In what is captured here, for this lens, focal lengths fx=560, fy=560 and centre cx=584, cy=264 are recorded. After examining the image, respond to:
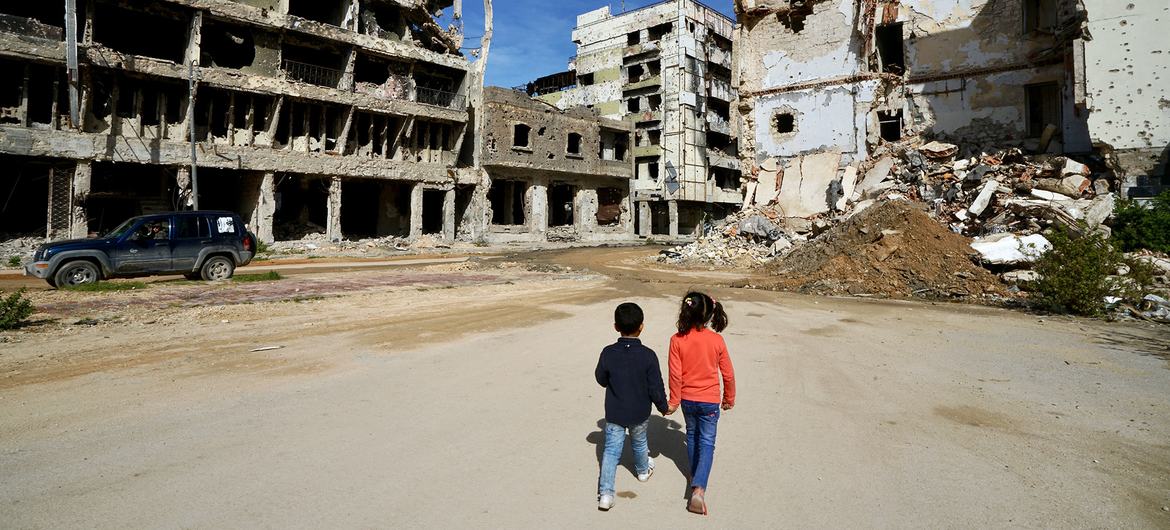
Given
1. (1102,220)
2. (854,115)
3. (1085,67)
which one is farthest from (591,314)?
(854,115)

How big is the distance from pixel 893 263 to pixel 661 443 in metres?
11.9

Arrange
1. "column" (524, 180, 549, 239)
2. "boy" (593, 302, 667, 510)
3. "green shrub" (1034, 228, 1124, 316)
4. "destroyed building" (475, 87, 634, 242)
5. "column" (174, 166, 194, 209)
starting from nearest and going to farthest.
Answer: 1. "boy" (593, 302, 667, 510)
2. "green shrub" (1034, 228, 1124, 316)
3. "column" (174, 166, 194, 209)
4. "destroyed building" (475, 87, 634, 242)
5. "column" (524, 180, 549, 239)

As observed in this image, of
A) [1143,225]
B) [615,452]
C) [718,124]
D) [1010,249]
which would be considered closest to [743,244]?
[1010,249]

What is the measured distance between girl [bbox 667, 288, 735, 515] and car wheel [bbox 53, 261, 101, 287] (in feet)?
43.5

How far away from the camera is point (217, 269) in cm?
1332

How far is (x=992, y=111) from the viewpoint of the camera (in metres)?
19.7

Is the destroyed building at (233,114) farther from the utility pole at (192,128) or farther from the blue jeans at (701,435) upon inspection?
the blue jeans at (701,435)

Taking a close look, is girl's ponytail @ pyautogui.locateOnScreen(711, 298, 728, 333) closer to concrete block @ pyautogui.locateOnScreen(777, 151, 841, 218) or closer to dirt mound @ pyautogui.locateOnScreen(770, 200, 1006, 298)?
dirt mound @ pyautogui.locateOnScreen(770, 200, 1006, 298)

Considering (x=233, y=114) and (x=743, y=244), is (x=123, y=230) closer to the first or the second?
(x=233, y=114)

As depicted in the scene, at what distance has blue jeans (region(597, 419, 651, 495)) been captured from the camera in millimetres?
3119

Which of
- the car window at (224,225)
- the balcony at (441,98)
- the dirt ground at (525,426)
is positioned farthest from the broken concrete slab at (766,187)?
the car window at (224,225)

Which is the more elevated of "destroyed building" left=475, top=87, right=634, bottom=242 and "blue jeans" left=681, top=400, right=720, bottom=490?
"destroyed building" left=475, top=87, right=634, bottom=242

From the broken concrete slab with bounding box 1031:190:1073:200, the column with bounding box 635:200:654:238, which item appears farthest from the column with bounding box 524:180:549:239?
the broken concrete slab with bounding box 1031:190:1073:200

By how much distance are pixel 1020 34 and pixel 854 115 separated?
558 centimetres
